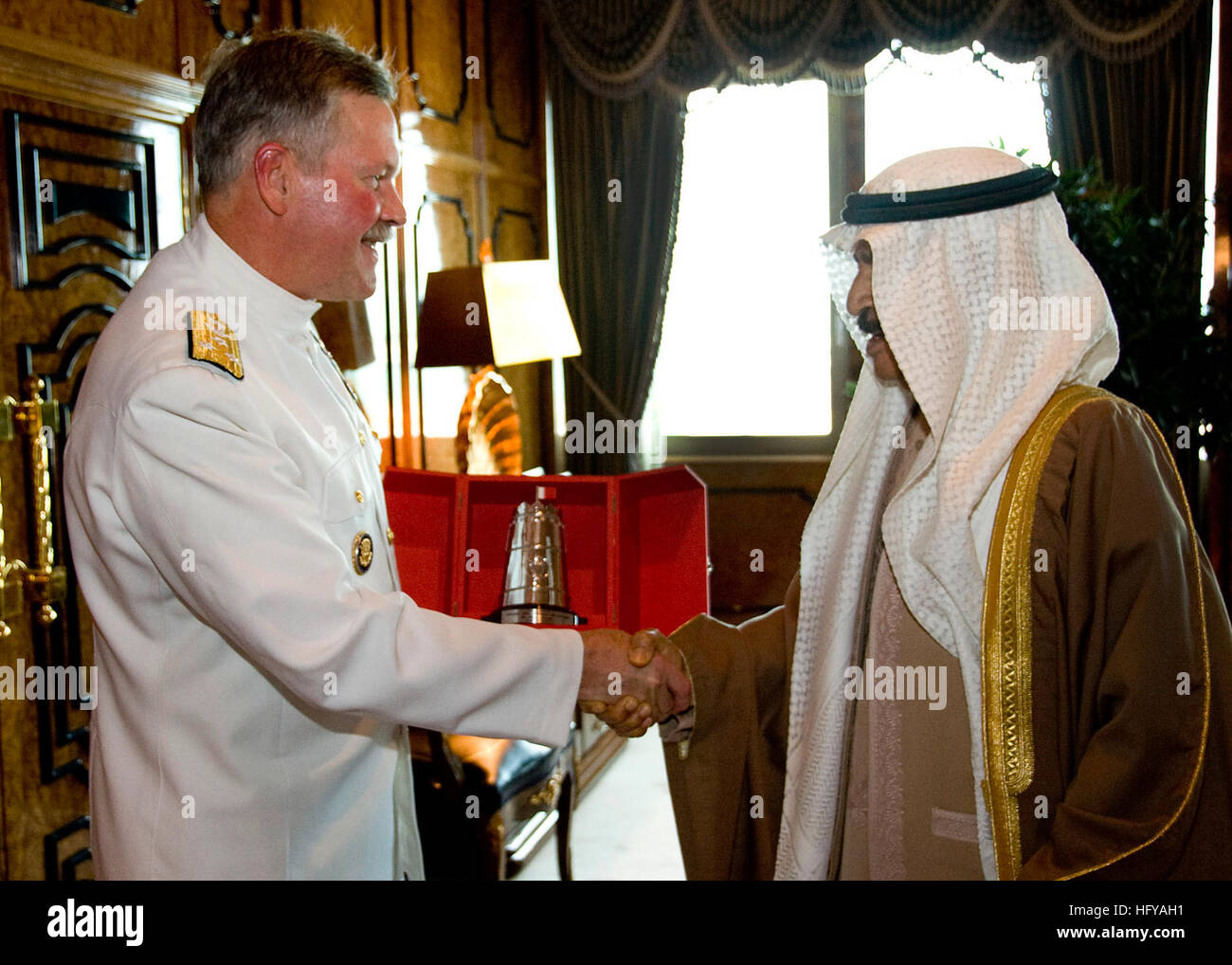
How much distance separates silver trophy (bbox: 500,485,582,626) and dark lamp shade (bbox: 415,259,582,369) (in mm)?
845

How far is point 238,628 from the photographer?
4.70 feet

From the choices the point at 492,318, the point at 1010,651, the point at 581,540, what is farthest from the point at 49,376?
the point at 1010,651

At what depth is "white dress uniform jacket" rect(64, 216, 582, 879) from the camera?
1417 millimetres

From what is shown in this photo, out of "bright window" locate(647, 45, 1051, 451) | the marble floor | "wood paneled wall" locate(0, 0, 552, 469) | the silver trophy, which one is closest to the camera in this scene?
"wood paneled wall" locate(0, 0, 552, 469)

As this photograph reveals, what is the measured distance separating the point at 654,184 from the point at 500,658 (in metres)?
3.97

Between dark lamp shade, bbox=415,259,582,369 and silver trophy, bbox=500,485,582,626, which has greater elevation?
dark lamp shade, bbox=415,259,582,369

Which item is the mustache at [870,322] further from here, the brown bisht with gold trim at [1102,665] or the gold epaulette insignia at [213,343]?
the gold epaulette insignia at [213,343]

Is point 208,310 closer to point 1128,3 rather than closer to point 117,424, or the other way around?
point 117,424

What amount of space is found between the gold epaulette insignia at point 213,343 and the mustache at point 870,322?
952 mm

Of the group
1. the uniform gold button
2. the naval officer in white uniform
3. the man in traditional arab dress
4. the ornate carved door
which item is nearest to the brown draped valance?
the ornate carved door

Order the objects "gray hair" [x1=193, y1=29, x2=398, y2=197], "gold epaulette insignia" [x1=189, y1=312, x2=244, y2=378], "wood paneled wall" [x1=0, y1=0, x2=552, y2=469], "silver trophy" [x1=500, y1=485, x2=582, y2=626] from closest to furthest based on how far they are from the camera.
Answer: "gold epaulette insignia" [x1=189, y1=312, x2=244, y2=378], "gray hair" [x1=193, y1=29, x2=398, y2=197], "wood paneled wall" [x1=0, y1=0, x2=552, y2=469], "silver trophy" [x1=500, y1=485, x2=582, y2=626]

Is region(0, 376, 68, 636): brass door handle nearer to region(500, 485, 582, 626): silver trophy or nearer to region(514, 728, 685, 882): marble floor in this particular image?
region(500, 485, 582, 626): silver trophy

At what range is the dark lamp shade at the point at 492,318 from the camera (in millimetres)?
3406

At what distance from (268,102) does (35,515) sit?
1028mm
